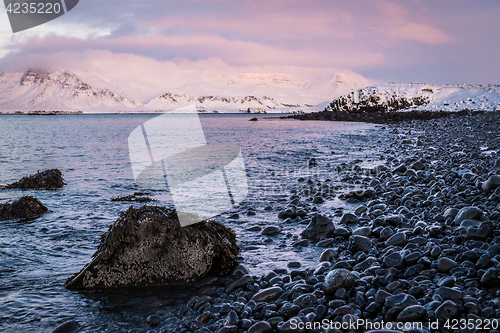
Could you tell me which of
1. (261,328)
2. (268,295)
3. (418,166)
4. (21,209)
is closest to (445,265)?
(268,295)

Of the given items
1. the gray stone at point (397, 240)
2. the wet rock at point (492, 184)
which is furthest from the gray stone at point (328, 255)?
the wet rock at point (492, 184)

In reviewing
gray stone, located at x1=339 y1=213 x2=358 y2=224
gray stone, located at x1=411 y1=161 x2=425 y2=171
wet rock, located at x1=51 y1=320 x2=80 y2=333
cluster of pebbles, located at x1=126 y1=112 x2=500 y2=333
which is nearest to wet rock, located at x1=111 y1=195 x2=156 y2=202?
cluster of pebbles, located at x1=126 y1=112 x2=500 y2=333

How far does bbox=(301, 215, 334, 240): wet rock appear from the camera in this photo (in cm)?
527

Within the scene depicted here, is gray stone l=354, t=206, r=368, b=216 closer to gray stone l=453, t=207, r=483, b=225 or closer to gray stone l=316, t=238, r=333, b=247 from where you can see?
gray stone l=316, t=238, r=333, b=247

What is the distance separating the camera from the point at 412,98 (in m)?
65.8

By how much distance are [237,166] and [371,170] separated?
6164 mm

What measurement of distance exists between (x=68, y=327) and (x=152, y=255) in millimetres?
1267

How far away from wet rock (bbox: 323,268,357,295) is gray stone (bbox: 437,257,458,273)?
0.92 meters

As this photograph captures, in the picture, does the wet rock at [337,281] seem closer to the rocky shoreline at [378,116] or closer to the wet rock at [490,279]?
the wet rock at [490,279]

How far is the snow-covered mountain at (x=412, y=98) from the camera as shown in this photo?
169 feet

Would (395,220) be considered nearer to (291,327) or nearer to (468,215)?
(468,215)

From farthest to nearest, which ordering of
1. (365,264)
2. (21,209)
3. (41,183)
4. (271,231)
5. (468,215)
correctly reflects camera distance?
(41,183)
(21,209)
(271,231)
(468,215)
(365,264)

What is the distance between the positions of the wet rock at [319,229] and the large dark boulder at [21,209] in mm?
5935

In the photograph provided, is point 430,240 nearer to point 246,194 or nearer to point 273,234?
point 273,234
